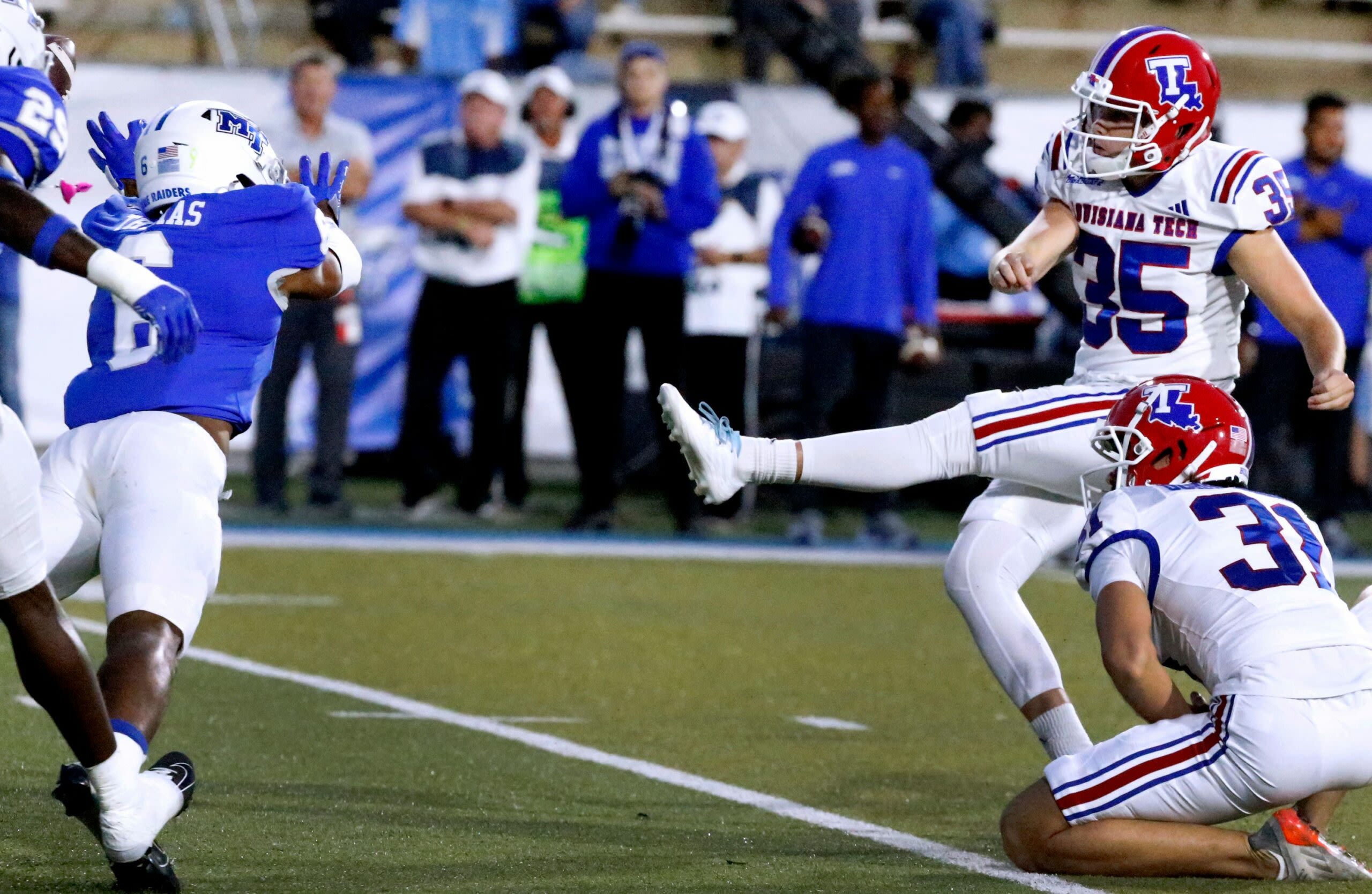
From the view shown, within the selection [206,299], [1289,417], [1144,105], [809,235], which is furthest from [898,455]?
[1289,417]

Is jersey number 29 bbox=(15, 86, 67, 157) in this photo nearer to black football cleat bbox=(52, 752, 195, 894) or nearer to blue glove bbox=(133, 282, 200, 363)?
blue glove bbox=(133, 282, 200, 363)

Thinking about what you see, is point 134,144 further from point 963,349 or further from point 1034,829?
point 963,349

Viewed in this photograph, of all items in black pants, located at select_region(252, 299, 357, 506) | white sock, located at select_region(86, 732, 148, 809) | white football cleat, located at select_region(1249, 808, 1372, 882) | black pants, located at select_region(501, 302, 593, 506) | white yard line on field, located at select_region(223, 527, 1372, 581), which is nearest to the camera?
white sock, located at select_region(86, 732, 148, 809)

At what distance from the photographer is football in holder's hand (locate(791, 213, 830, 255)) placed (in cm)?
959

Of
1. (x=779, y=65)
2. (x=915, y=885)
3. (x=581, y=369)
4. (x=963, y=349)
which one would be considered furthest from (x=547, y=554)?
(x=779, y=65)

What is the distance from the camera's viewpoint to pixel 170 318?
3.43 m

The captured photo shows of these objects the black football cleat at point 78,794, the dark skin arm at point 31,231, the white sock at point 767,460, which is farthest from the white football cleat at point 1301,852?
the dark skin arm at point 31,231

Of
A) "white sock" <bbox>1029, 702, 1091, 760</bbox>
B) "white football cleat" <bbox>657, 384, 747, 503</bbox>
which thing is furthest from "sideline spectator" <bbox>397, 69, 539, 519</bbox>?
"white sock" <bbox>1029, 702, 1091, 760</bbox>

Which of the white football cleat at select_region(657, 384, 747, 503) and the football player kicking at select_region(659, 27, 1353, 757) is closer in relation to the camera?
the football player kicking at select_region(659, 27, 1353, 757)

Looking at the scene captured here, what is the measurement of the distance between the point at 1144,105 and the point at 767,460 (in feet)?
3.62

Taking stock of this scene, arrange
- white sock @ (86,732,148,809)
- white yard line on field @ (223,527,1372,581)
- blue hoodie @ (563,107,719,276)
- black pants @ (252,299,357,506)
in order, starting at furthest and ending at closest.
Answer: black pants @ (252,299,357,506) < blue hoodie @ (563,107,719,276) < white yard line on field @ (223,527,1372,581) < white sock @ (86,732,148,809)

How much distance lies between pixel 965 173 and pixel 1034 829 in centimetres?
770

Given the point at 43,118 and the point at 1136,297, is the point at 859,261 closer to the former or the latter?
the point at 1136,297

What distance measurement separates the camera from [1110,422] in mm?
4176
